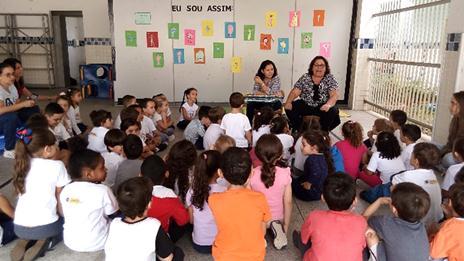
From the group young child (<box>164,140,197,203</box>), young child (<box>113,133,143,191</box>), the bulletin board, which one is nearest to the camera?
young child (<box>164,140,197,203</box>)

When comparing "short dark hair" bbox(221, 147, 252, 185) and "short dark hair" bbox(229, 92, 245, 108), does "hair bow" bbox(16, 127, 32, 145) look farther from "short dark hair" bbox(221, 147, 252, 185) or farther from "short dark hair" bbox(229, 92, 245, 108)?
"short dark hair" bbox(229, 92, 245, 108)

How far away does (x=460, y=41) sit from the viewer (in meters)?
4.24

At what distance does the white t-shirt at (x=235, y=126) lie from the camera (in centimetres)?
394

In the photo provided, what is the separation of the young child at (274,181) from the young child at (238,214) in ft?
1.53

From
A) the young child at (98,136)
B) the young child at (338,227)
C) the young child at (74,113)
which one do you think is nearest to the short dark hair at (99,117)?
the young child at (98,136)

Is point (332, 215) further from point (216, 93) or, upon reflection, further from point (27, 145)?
point (216, 93)

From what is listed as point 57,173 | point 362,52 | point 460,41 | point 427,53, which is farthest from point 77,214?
point 362,52

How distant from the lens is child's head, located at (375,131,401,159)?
3.16 m

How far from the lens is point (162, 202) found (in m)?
2.21

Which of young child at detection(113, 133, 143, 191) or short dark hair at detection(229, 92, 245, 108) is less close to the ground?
short dark hair at detection(229, 92, 245, 108)

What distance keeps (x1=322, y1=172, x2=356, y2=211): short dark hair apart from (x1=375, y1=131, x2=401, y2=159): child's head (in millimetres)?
1400

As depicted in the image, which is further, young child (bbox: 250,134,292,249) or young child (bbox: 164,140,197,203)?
young child (bbox: 164,140,197,203)

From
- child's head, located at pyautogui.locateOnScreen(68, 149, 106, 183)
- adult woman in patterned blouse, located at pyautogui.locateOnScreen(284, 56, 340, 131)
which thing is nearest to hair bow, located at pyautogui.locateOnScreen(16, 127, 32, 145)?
child's head, located at pyautogui.locateOnScreen(68, 149, 106, 183)

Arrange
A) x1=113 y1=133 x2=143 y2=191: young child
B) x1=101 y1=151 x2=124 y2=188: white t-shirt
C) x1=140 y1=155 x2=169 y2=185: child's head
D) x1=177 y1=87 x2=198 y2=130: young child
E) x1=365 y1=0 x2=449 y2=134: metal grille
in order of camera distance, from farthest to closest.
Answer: x1=177 y1=87 x2=198 y2=130: young child
x1=365 y1=0 x2=449 y2=134: metal grille
x1=101 y1=151 x2=124 y2=188: white t-shirt
x1=113 y1=133 x2=143 y2=191: young child
x1=140 y1=155 x2=169 y2=185: child's head
